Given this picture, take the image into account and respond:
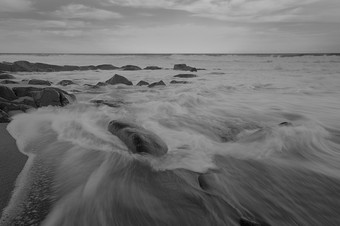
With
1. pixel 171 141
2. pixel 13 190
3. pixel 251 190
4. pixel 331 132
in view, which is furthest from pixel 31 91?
pixel 331 132

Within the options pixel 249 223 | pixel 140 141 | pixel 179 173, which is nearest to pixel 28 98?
pixel 140 141

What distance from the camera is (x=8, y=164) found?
3.53 metres

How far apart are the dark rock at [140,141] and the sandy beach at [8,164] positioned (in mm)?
1445

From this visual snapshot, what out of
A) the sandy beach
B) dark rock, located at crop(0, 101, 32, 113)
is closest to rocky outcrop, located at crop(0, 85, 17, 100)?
dark rock, located at crop(0, 101, 32, 113)

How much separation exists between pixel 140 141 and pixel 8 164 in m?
1.74

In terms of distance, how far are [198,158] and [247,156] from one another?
0.81 metres

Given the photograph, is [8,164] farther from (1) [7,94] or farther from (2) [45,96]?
(1) [7,94]

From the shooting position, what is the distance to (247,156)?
4.34m

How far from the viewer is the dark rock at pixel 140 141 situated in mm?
4023

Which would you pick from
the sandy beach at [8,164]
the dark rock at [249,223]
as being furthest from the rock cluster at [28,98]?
the dark rock at [249,223]

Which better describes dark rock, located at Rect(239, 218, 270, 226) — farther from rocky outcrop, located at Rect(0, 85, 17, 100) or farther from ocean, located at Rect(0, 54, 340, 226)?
rocky outcrop, located at Rect(0, 85, 17, 100)

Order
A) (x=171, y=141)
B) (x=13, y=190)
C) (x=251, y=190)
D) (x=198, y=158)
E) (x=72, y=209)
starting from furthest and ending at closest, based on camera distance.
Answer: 1. (x=171, y=141)
2. (x=198, y=158)
3. (x=251, y=190)
4. (x=13, y=190)
5. (x=72, y=209)

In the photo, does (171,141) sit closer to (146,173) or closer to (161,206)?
(146,173)

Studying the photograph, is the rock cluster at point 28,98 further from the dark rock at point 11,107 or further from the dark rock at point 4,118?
the dark rock at point 4,118
